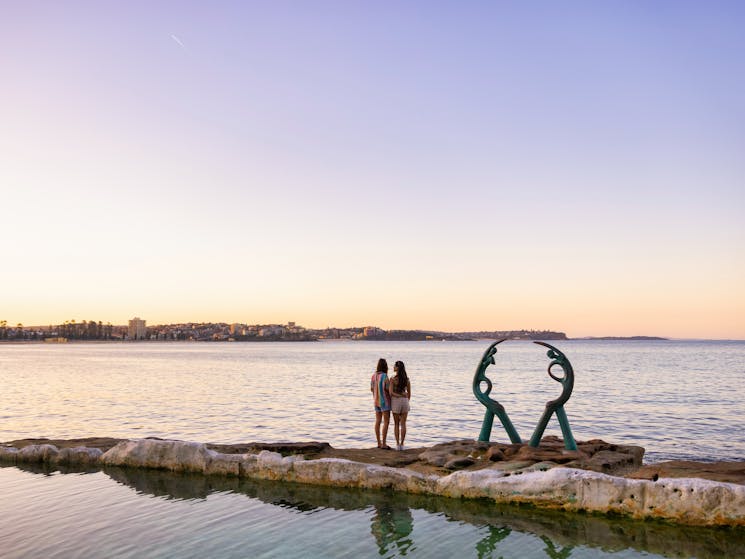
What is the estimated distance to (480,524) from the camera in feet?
28.2

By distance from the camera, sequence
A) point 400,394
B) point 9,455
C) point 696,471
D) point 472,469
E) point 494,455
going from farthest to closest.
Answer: point 400,394 → point 9,455 → point 494,455 → point 472,469 → point 696,471

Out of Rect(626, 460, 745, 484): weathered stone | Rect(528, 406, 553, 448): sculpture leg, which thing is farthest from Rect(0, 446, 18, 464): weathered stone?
Rect(626, 460, 745, 484): weathered stone

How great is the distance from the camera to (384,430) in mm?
13852

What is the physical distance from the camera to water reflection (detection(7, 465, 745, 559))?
7582mm

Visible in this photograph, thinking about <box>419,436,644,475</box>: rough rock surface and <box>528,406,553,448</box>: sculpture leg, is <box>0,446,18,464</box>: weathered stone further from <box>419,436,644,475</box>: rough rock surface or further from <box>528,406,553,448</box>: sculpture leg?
<box>528,406,553,448</box>: sculpture leg

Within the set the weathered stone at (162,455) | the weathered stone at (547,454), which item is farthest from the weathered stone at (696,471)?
the weathered stone at (162,455)

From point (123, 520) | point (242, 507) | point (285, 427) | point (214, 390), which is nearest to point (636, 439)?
point (285, 427)

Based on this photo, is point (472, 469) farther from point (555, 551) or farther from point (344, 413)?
point (344, 413)

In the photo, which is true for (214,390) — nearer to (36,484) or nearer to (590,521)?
(36,484)

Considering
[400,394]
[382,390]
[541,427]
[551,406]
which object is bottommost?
[541,427]

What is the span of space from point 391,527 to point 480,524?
125 centimetres

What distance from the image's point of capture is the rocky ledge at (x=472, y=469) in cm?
846

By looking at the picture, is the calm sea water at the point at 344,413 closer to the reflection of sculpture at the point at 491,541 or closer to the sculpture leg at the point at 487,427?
the sculpture leg at the point at 487,427

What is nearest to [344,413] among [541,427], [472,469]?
[541,427]
